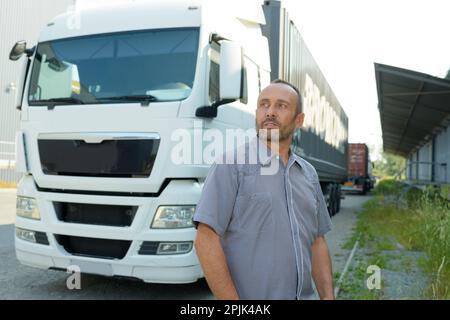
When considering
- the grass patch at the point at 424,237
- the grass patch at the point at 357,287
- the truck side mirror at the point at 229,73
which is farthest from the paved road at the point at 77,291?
the truck side mirror at the point at 229,73

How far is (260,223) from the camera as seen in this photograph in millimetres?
1900

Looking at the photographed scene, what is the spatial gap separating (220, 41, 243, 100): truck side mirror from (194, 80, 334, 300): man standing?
6.84 ft

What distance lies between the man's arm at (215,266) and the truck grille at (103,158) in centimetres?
240


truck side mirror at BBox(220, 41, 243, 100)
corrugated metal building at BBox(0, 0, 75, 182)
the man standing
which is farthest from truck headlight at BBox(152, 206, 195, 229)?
corrugated metal building at BBox(0, 0, 75, 182)

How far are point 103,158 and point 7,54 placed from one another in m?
20.0

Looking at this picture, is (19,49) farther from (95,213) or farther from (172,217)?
(172,217)

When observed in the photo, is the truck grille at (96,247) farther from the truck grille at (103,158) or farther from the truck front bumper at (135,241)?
the truck grille at (103,158)

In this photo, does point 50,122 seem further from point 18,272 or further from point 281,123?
point 281,123

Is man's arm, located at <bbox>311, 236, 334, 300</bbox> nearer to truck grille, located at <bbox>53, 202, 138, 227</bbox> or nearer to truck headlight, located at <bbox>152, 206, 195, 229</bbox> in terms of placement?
truck headlight, located at <bbox>152, 206, 195, 229</bbox>

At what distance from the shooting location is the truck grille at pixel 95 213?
4243mm

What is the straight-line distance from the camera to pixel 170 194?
13.6 feet

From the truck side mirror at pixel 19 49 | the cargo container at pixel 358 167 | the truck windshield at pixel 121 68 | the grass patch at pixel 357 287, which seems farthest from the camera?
the cargo container at pixel 358 167
